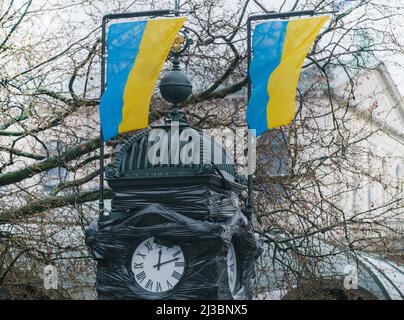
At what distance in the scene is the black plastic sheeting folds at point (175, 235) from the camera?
6895 millimetres

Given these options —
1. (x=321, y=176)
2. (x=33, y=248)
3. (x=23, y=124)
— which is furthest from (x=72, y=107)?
(x=321, y=176)

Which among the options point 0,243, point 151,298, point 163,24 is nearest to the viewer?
point 151,298

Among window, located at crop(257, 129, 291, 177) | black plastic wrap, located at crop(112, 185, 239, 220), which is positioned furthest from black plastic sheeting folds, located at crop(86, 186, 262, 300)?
window, located at crop(257, 129, 291, 177)

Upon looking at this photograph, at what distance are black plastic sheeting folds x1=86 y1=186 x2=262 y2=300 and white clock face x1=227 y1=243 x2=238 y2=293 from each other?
9cm

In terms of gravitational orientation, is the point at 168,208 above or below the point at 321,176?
below

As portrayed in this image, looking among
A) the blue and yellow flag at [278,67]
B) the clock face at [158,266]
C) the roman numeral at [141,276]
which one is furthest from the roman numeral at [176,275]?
the blue and yellow flag at [278,67]

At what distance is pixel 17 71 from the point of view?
12594 millimetres

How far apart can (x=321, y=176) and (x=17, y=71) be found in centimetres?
598

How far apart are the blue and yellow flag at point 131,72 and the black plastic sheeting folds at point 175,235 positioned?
1.12 metres

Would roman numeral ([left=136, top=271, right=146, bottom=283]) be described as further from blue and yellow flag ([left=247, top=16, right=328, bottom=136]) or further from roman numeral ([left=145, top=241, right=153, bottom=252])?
blue and yellow flag ([left=247, top=16, right=328, bottom=136])

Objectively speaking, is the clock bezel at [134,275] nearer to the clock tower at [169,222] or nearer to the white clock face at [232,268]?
the clock tower at [169,222]

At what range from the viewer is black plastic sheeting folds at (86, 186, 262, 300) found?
22.6 ft

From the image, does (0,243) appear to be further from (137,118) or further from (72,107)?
(137,118)

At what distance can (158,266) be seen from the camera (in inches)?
275
